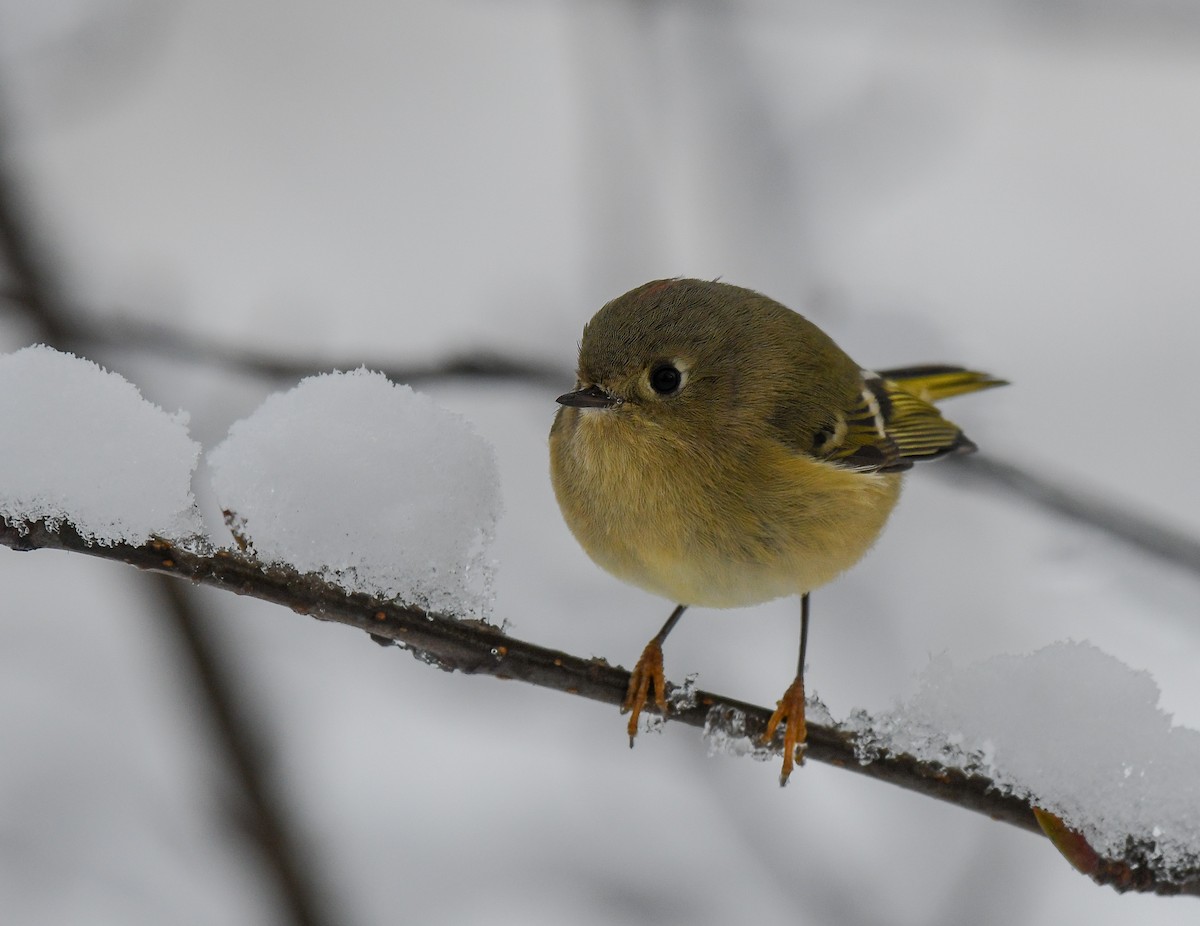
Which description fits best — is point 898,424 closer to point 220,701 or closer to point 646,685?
point 646,685

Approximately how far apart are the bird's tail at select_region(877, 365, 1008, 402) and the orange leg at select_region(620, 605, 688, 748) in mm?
1187

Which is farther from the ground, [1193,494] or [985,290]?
[985,290]

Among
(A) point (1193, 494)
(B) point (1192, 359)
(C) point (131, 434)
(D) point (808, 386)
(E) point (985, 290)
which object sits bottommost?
(C) point (131, 434)

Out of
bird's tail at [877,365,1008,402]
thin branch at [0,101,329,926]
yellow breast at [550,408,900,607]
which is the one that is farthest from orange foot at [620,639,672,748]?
bird's tail at [877,365,1008,402]

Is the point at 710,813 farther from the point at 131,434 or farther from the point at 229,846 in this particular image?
the point at 131,434

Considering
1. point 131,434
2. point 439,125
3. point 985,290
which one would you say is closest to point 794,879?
point 131,434

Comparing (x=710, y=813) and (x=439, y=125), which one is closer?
(x=710, y=813)

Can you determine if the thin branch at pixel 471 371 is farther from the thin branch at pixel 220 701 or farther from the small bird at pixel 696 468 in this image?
the small bird at pixel 696 468

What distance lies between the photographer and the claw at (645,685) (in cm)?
169

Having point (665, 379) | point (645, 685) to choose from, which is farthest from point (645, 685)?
point (665, 379)

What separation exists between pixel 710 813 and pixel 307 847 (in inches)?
55.1

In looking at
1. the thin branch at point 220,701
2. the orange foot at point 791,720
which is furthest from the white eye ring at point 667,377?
the thin branch at point 220,701

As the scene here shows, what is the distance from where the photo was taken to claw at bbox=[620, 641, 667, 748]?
1.69 metres

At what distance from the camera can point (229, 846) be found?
94.8 inches
